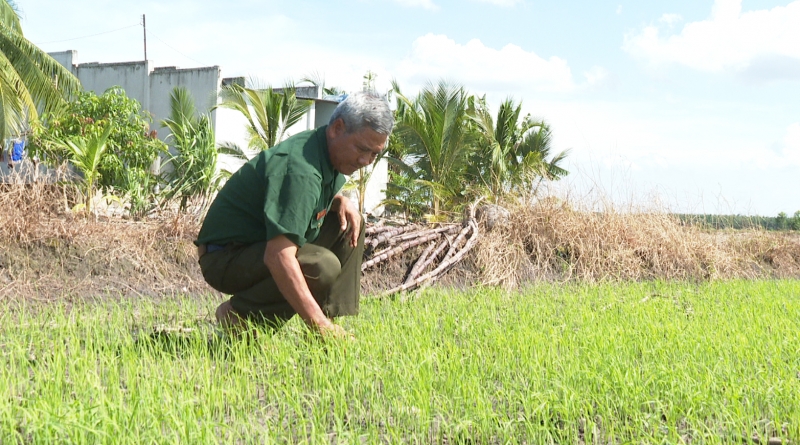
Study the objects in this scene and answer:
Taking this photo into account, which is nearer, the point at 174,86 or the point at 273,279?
the point at 273,279

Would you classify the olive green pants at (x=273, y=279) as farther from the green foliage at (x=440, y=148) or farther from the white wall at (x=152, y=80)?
the white wall at (x=152, y=80)

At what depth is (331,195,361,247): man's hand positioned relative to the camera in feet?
12.3

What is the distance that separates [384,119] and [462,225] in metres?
4.62

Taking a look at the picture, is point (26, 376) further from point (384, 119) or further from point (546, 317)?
point (546, 317)

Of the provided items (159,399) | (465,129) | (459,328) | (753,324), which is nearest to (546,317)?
(459,328)

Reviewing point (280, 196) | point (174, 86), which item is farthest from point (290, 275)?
point (174, 86)

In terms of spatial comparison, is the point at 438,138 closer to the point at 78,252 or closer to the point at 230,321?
the point at 78,252

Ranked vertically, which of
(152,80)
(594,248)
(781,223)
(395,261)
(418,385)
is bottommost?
(418,385)

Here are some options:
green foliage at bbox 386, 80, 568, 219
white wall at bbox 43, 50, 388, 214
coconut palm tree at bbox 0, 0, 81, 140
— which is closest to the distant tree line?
green foliage at bbox 386, 80, 568, 219

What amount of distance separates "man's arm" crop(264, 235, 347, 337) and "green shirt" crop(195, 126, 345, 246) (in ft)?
0.14

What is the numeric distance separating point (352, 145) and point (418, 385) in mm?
1108

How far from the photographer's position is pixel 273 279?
11.5 ft

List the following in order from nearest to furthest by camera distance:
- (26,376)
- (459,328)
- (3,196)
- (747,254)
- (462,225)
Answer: (26,376) → (459,328) → (3,196) → (462,225) → (747,254)

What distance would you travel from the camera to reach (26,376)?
123 inches
